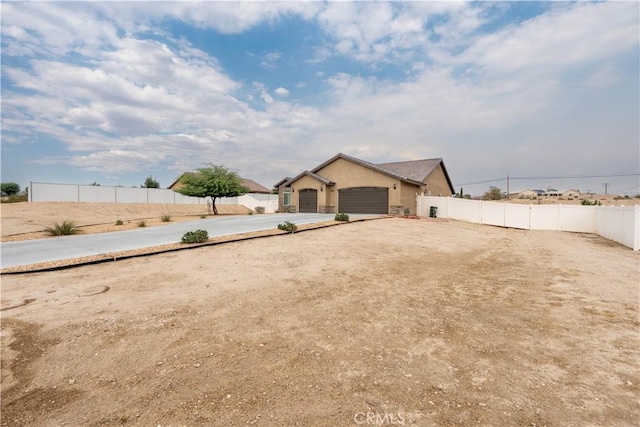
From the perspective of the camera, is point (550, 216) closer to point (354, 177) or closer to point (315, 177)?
point (354, 177)

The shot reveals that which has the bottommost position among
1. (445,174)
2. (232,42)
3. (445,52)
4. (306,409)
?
(306,409)

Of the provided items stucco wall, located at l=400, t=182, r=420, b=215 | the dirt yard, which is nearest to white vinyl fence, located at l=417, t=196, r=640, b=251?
stucco wall, located at l=400, t=182, r=420, b=215

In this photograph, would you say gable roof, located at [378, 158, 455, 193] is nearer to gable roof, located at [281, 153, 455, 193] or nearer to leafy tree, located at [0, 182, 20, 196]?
gable roof, located at [281, 153, 455, 193]

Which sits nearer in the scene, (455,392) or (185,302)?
(455,392)

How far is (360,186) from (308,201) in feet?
19.5

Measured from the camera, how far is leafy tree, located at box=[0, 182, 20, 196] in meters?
43.5

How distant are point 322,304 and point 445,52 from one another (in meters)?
17.4

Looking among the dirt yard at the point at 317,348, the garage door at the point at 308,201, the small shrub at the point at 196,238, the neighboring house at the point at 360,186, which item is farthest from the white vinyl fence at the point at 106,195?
the dirt yard at the point at 317,348

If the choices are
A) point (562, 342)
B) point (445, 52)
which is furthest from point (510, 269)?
point (445, 52)

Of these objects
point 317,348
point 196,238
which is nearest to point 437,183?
point 196,238

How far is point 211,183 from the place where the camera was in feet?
92.1

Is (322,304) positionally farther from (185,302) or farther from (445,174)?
(445,174)

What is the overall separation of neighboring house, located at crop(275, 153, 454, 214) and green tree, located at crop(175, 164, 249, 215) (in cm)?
579

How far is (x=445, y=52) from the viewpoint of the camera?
16344 mm
